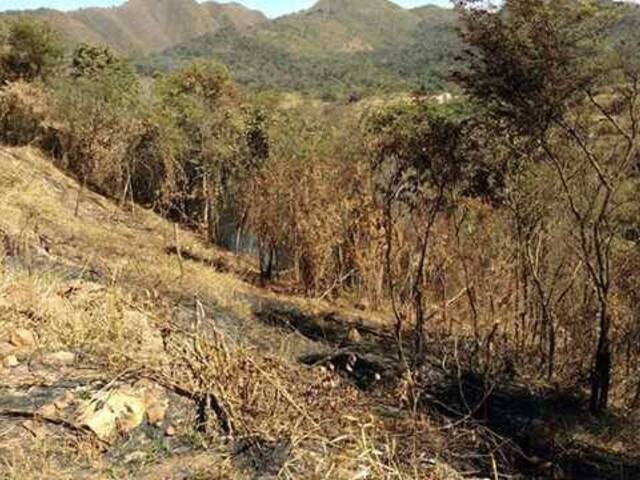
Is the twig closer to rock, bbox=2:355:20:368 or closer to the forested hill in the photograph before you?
rock, bbox=2:355:20:368

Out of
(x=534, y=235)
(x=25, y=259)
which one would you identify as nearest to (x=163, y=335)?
(x=25, y=259)

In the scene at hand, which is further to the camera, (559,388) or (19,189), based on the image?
(19,189)

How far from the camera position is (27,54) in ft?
86.6

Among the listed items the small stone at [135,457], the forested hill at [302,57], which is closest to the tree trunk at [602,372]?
the small stone at [135,457]

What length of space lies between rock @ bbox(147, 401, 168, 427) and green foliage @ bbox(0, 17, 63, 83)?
22.9 meters

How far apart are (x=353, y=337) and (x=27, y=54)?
1849 centimetres

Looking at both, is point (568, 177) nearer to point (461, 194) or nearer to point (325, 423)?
point (461, 194)

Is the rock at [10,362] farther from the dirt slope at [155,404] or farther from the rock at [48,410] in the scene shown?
the rock at [48,410]

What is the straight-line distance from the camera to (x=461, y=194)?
11.0 m

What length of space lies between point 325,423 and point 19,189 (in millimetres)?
12638

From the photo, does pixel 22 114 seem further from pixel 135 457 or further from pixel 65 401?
pixel 135 457

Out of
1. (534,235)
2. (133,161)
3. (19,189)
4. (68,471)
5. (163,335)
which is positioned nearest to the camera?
(68,471)

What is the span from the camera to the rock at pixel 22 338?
19.9 feet

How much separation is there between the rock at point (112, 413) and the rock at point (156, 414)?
46 mm
